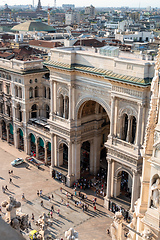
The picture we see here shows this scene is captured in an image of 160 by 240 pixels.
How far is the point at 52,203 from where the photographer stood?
55.4 metres

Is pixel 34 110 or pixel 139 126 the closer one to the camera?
pixel 139 126

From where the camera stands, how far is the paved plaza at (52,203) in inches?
1922

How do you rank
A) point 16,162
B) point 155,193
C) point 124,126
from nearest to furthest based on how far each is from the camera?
point 155,193
point 124,126
point 16,162

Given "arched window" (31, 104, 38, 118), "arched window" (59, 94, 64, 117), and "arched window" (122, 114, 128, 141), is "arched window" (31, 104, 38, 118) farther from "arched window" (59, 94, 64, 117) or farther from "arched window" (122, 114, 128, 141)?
"arched window" (122, 114, 128, 141)

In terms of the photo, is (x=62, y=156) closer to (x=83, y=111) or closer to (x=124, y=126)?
(x=83, y=111)

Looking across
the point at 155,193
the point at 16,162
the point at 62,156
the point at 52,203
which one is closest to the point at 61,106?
the point at 62,156

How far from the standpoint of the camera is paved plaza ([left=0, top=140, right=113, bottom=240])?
4881 centimetres

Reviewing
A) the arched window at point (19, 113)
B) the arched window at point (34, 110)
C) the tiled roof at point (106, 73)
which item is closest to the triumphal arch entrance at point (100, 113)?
the tiled roof at point (106, 73)

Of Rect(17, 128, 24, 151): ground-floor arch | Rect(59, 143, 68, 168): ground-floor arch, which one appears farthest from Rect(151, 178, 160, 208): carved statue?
Rect(17, 128, 24, 151): ground-floor arch

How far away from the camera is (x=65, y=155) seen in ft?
227

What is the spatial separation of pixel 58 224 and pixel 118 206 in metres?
9.81

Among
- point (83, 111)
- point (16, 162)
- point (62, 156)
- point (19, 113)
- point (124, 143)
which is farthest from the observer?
point (19, 113)

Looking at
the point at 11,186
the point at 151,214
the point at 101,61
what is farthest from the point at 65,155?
the point at 151,214

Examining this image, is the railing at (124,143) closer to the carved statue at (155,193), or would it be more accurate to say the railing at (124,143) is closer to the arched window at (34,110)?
the carved statue at (155,193)
